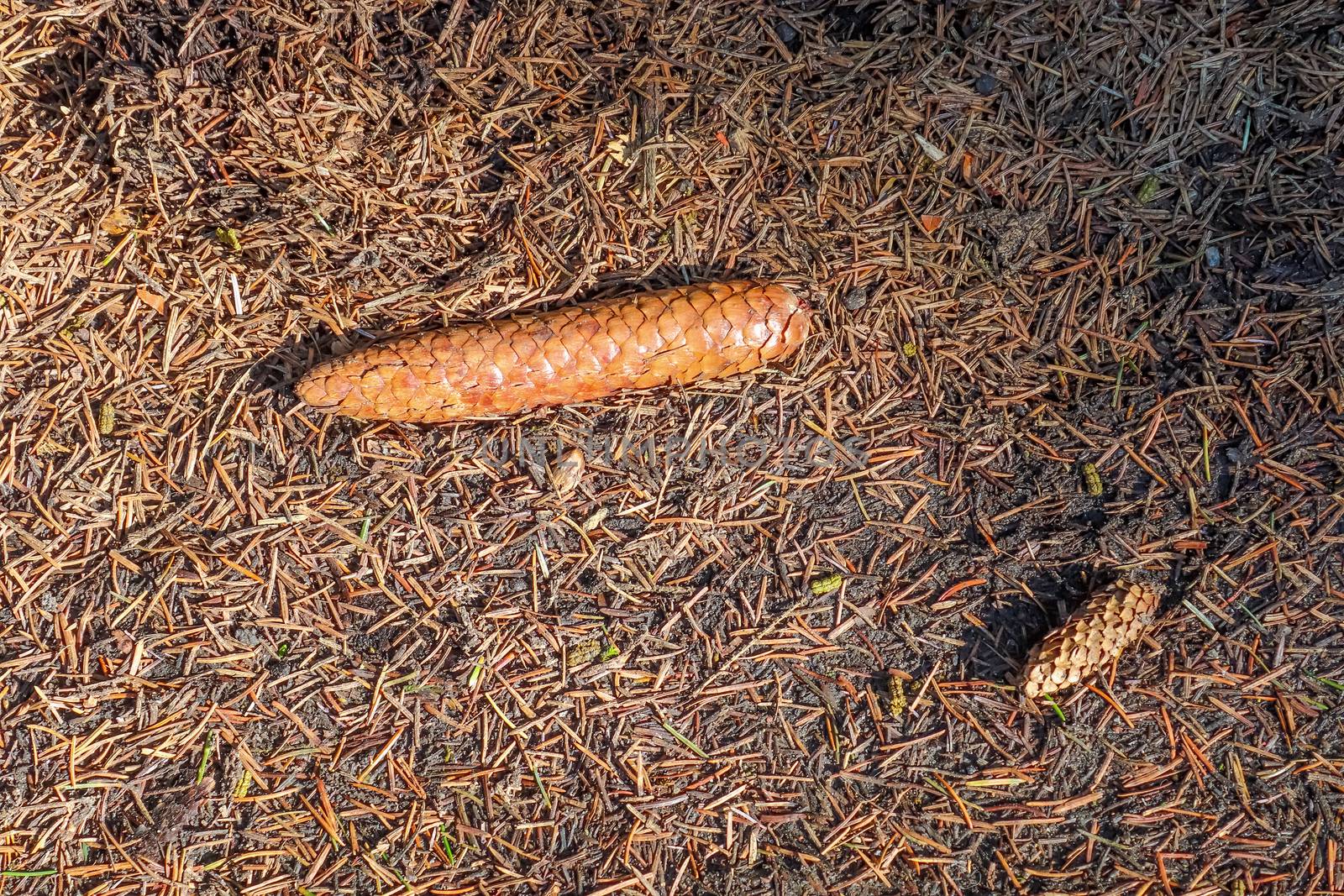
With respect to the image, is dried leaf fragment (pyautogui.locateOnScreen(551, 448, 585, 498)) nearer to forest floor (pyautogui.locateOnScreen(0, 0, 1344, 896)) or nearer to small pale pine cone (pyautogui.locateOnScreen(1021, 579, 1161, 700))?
forest floor (pyautogui.locateOnScreen(0, 0, 1344, 896))

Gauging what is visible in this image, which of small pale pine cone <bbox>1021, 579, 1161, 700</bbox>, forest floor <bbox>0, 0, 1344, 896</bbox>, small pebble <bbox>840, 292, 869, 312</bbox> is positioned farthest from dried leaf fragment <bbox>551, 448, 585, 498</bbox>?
small pale pine cone <bbox>1021, 579, 1161, 700</bbox>

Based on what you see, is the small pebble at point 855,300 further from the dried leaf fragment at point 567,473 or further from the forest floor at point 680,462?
the dried leaf fragment at point 567,473

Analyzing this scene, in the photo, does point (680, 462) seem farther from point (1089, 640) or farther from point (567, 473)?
point (1089, 640)

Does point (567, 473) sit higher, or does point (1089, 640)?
point (567, 473)

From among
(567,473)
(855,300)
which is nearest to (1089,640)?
(855,300)

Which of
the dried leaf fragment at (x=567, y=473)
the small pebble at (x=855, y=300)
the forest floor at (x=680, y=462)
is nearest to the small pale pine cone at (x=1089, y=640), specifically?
the forest floor at (x=680, y=462)

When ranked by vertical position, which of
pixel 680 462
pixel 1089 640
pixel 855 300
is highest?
pixel 855 300

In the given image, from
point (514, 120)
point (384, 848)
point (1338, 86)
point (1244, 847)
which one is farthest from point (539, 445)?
point (1338, 86)
